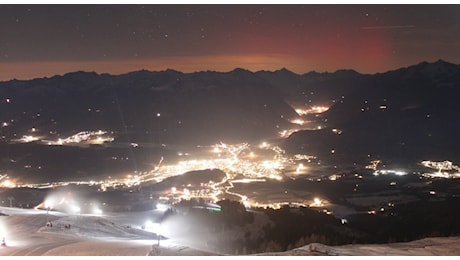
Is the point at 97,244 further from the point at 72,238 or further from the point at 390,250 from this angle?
the point at 390,250

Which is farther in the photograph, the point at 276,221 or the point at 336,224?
the point at 336,224

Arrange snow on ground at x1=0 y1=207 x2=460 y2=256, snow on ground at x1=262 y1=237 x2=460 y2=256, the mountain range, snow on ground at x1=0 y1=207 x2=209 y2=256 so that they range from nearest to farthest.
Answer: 1. snow on ground at x1=262 y1=237 x2=460 y2=256
2. snow on ground at x1=0 y1=207 x2=460 y2=256
3. snow on ground at x1=0 y1=207 x2=209 y2=256
4. the mountain range

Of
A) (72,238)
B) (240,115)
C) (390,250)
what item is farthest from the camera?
(240,115)

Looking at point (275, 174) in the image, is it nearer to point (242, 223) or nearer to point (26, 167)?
point (26, 167)

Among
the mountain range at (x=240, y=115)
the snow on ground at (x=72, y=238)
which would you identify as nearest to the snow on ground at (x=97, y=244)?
the snow on ground at (x=72, y=238)

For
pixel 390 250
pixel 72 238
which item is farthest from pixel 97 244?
pixel 390 250

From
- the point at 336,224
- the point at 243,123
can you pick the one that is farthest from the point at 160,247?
the point at 243,123

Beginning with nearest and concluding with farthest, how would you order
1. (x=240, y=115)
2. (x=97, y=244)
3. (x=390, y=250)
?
(x=390, y=250) < (x=97, y=244) < (x=240, y=115)

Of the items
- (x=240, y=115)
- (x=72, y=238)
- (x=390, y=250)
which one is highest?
(x=240, y=115)

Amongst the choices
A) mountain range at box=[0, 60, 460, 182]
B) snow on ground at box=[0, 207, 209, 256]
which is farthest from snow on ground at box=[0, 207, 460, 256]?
mountain range at box=[0, 60, 460, 182]

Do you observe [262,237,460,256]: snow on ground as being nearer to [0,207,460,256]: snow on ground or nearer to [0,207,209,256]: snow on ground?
[0,207,460,256]: snow on ground

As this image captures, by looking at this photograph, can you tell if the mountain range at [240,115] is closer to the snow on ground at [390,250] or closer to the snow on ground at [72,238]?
the snow on ground at [72,238]
